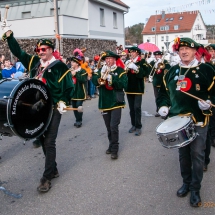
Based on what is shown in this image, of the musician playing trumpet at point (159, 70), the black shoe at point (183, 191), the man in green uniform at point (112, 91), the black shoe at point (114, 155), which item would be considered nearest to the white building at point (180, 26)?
the musician playing trumpet at point (159, 70)

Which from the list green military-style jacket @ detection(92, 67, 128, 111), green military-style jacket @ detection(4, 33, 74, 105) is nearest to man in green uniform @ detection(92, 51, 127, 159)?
green military-style jacket @ detection(92, 67, 128, 111)

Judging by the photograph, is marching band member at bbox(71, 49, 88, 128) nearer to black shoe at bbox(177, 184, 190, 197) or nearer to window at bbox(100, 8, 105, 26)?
black shoe at bbox(177, 184, 190, 197)

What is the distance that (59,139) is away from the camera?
253 inches

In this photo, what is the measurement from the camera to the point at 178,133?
126 inches

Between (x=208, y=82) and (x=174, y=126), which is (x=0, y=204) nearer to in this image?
(x=174, y=126)

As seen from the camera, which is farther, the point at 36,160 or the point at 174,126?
the point at 36,160

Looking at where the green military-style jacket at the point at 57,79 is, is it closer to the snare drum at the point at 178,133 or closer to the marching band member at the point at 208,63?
the snare drum at the point at 178,133

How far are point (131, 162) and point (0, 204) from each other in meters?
2.17

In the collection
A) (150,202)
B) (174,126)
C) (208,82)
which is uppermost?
(208,82)

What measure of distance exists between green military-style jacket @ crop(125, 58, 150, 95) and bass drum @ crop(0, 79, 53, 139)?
9.99 feet

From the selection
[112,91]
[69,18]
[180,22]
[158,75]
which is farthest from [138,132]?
[180,22]

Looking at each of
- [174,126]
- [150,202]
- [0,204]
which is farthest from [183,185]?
[0,204]

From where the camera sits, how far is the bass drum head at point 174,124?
10.7 ft

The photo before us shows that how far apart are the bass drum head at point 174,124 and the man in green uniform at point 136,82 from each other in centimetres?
296
